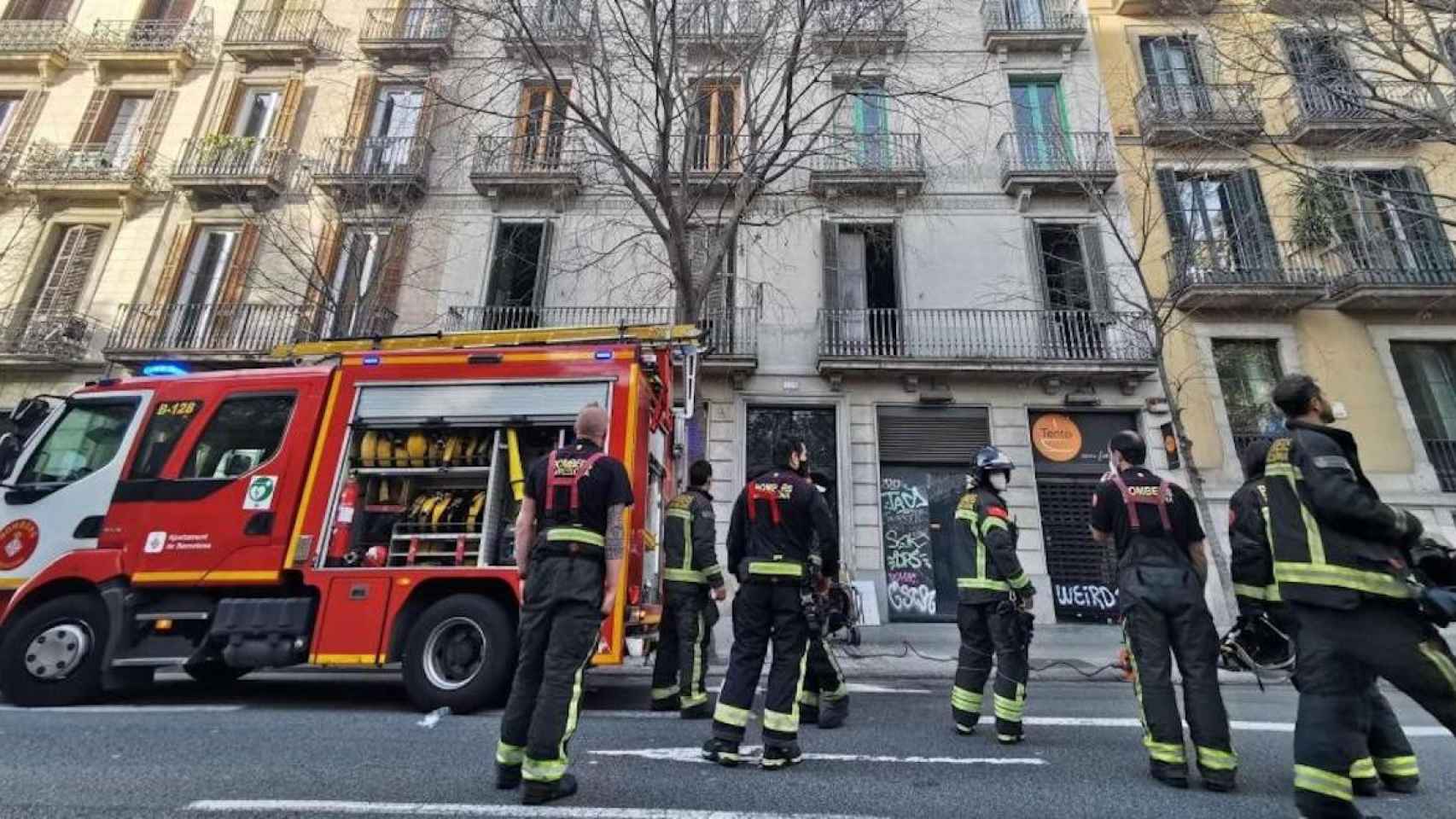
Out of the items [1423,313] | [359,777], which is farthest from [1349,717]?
[1423,313]

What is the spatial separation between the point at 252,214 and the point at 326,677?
39.6ft

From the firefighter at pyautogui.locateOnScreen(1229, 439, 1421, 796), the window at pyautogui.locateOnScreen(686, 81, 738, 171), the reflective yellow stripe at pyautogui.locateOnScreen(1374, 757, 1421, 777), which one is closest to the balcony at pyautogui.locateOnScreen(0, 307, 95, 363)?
the window at pyautogui.locateOnScreen(686, 81, 738, 171)

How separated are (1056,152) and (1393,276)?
648 cm

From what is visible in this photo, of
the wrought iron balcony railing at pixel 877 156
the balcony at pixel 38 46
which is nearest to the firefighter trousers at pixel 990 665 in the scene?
the wrought iron balcony railing at pixel 877 156

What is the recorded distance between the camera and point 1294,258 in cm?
1309

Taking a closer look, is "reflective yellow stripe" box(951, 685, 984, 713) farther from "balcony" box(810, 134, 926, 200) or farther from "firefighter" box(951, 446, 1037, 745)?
"balcony" box(810, 134, 926, 200)

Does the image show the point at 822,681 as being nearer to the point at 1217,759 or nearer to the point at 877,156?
the point at 1217,759

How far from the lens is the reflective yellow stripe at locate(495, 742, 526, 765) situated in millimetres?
3146

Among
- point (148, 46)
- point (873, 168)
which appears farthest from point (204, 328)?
point (873, 168)

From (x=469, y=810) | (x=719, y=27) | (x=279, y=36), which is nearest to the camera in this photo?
(x=469, y=810)

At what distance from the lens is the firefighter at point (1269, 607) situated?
3.24 m

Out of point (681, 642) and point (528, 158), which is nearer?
point (681, 642)

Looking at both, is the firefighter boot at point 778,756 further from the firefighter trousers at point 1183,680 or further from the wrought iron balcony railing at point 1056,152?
the wrought iron balcony railing at point 1056,152

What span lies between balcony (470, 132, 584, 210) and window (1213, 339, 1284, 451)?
13.5m
